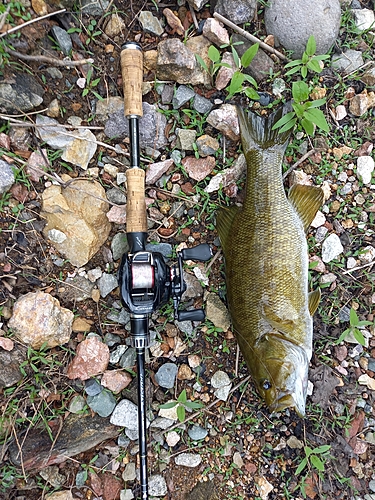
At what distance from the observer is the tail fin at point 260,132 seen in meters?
2.76

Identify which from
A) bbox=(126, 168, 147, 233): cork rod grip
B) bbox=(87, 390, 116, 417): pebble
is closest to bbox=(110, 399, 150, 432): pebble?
bbox=(87, 390, 116, 417): pebble

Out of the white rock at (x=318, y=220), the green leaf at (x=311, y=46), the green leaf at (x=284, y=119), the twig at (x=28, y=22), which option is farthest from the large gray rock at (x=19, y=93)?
the white rock at (x=318, y=220)

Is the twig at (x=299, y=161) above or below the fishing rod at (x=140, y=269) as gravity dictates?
above

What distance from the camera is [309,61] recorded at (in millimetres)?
2746

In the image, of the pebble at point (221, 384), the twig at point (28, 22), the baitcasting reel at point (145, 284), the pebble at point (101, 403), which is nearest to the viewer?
the baitcasting reel at point (145, 284)

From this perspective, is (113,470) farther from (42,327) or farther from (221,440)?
(42,327)

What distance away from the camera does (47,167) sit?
270 centimetres

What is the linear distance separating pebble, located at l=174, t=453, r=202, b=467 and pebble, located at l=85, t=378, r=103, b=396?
745 millimetres

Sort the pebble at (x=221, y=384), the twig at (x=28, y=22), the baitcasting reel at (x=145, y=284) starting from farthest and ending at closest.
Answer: the pebble at (x=221, y=384), the twig at (x=28, y=22), the baitcasting reel at (x=145, y=284)

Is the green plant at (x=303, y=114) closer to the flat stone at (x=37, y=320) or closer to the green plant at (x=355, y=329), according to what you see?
the green plant at (x=355, y=329)

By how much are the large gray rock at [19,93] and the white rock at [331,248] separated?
7.26ft

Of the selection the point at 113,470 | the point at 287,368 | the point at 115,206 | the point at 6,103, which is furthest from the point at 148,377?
the point at 6,103

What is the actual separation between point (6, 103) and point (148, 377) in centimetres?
206

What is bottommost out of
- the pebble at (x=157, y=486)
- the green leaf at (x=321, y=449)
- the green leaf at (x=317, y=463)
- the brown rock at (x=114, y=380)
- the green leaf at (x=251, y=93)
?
the pebble at (x=157, y=486)
